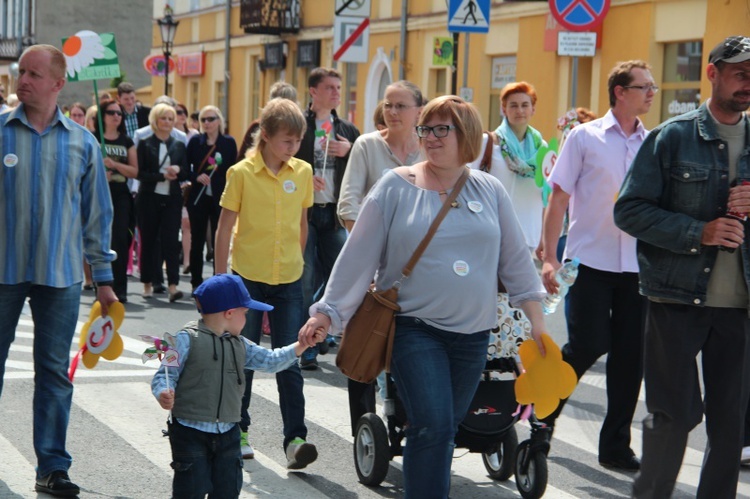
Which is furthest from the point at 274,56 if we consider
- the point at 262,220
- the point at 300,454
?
the point at 300,454

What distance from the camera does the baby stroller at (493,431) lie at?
6.18 meters

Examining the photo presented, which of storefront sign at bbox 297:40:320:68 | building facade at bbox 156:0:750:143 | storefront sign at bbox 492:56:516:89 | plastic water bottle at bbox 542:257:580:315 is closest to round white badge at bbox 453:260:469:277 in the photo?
plastic water bottle at bbox 542:257:580:315

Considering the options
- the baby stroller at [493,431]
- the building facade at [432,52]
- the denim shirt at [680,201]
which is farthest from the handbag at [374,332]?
the building facade at [432,52]

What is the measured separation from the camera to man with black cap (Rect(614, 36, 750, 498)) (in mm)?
5262

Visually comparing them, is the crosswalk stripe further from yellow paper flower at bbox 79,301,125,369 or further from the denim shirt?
the denim shirt

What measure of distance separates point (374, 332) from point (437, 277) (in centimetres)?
32

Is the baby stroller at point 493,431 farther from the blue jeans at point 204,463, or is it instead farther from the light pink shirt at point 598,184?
the blue jeans at point 204,463

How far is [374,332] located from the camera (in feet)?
16.5

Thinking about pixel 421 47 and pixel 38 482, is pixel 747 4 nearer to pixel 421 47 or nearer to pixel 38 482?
pixel 421 47

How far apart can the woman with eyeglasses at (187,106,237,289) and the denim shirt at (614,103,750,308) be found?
880 centimetres

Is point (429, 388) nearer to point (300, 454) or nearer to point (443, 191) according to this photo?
point (443, 191)

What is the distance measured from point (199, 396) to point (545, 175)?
11.9 ft

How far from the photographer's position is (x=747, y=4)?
20359 millimetres

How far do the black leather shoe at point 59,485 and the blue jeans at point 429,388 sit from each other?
1.77m
